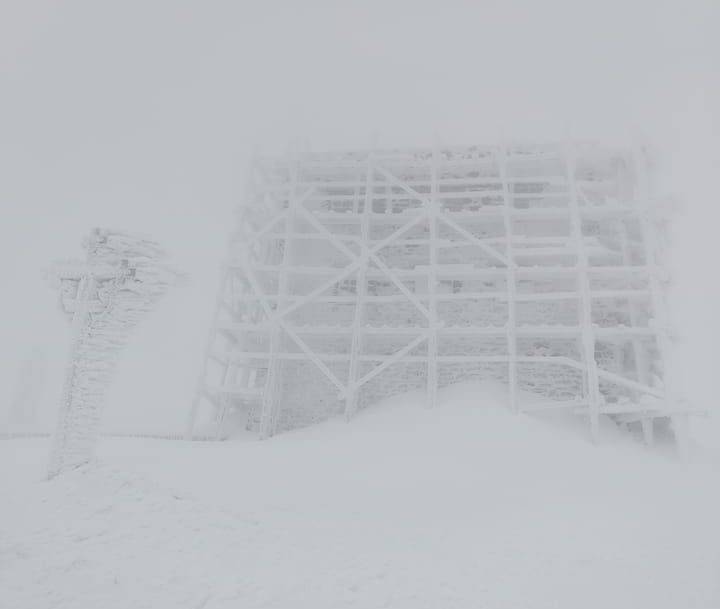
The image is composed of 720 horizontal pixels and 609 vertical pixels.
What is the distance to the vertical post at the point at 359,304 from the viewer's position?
1205 cm

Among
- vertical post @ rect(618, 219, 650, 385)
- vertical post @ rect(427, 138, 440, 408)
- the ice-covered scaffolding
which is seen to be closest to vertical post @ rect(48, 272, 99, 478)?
the ice-covered scaffolding

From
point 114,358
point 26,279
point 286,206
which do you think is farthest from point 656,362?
point 26,279

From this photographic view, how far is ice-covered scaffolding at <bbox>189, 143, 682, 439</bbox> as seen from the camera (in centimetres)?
1205

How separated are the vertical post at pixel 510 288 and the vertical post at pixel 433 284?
1.73m

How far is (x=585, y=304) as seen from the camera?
11.7 metres

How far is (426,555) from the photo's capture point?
5520 millimetres

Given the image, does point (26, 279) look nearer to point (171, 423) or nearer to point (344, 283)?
point (171, 423)

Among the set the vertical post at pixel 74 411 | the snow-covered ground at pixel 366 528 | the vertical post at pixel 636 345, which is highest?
the vertical post at pixel 636 345

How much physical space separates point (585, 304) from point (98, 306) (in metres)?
10.4

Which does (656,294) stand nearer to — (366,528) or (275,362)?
(366,528)

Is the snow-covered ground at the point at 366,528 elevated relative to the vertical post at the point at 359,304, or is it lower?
lower

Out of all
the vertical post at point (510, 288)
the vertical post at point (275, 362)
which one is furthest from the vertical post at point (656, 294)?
the vertical post at point (275, 362)

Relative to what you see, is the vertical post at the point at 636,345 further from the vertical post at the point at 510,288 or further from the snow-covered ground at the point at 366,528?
the vertical post at the point at 510,288

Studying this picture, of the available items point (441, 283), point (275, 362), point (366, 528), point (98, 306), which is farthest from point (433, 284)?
point (98, 306)
